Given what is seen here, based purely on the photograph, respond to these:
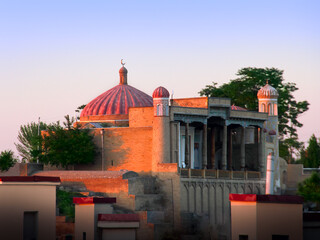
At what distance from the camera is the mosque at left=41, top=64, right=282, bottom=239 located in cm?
6197

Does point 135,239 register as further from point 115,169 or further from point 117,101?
point 117,101

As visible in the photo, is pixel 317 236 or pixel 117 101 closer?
pixel 317 236

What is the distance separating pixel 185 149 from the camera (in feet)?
221

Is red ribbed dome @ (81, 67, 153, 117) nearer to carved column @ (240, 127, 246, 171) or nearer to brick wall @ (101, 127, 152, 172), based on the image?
brick wall @ (101, 127, 152, 172)

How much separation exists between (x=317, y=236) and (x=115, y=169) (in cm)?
2616

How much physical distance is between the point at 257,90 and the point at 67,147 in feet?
95.2

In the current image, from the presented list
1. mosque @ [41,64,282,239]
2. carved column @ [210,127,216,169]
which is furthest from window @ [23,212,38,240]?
carved column @ [210,127,216,169]

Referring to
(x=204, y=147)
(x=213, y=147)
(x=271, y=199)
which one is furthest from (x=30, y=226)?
(x=213, y=147)

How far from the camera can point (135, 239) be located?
5059 cm

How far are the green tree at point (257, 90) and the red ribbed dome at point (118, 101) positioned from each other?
14933 mm

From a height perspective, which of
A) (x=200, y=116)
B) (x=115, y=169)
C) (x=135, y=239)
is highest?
(x=200, y=116)

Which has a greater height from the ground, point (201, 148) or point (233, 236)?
point (201, 148)

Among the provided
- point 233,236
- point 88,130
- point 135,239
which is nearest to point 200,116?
point 88,130

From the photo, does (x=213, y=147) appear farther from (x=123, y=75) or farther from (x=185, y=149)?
(x=123, y=75)
